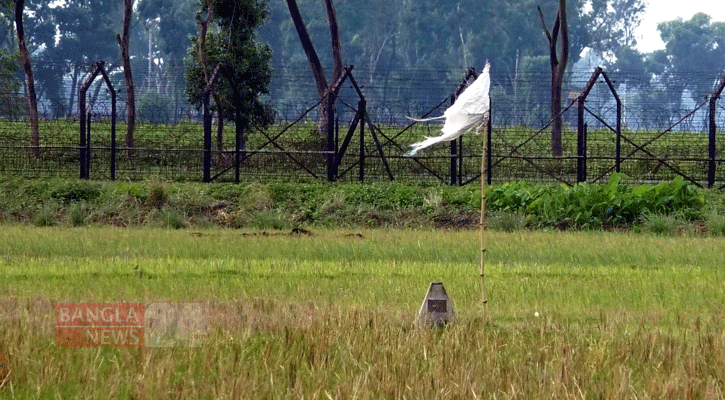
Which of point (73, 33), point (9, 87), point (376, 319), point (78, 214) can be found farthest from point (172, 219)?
point (73, 33)

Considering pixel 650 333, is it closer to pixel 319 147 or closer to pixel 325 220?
pixel 325 220

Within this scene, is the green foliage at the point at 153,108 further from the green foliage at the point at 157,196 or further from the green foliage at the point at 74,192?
the green foliage at the point at 157,196

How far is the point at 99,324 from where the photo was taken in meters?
8.96

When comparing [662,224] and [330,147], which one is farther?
[330,147]

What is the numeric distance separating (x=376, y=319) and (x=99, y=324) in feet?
7.19

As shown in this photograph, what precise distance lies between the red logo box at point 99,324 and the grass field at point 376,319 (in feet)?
0.57

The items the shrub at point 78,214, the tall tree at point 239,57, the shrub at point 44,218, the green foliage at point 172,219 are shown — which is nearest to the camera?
the green foliage at point 172,219

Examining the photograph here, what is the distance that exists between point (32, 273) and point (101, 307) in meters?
3.17

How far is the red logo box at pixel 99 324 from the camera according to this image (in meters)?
8.26

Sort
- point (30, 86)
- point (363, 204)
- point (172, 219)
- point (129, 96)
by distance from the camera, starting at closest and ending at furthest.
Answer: point (172, 219) < point (363, 204) < point (30, 86) < point (129, 96)

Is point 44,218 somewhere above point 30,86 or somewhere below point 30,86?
below

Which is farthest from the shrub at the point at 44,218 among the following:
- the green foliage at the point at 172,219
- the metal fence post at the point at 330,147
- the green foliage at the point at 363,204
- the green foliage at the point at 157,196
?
the metal fence post at the point at 330,147

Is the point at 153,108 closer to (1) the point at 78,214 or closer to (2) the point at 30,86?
(2) the point at 30,86

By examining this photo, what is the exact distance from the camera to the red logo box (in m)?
8.26
